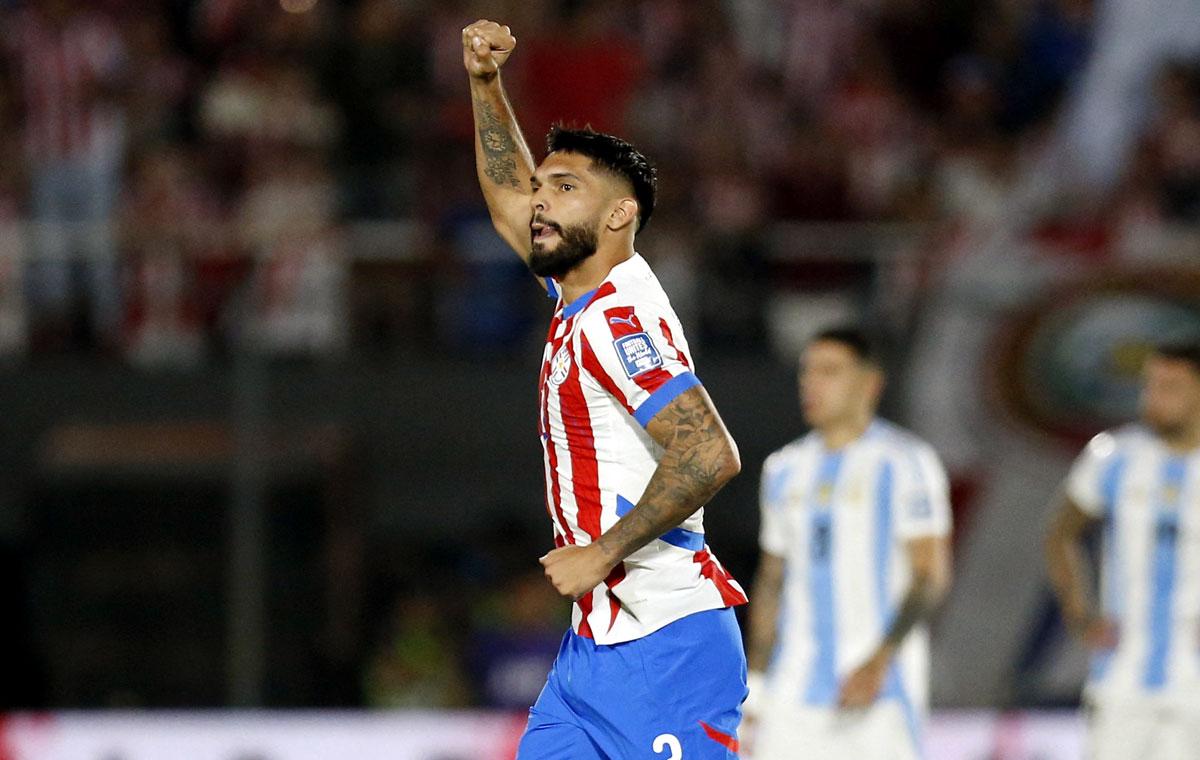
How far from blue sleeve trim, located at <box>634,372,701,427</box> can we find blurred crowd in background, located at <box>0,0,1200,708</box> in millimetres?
6038

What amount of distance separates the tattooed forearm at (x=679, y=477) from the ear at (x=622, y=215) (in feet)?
1.74

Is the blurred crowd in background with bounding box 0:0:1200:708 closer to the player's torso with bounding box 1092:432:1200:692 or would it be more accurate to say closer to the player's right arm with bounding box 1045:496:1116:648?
the player's right arm with bounding box 1045:496:1116:648

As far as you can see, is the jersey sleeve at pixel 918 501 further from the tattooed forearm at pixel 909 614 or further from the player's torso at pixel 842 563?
the tattooed forearm at pixel 909 614

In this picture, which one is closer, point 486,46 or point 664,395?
point 664,395

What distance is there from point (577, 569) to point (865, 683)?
2.52 meters

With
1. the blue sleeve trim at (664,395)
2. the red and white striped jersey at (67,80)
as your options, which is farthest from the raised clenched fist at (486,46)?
the red and white striped jersey at (67,80)

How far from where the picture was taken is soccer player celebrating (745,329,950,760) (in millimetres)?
6590

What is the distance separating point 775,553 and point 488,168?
2152mm

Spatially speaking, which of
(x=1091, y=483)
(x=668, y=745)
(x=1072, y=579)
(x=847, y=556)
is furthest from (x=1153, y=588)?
(x=668, y=745)

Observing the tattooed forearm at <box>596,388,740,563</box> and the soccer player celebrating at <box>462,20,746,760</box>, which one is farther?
the soccer player celebrating at <box>462,20,746,760</box>

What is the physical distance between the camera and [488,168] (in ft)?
17.4

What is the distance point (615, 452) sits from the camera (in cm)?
450

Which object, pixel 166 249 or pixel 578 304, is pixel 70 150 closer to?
pixel 166 249

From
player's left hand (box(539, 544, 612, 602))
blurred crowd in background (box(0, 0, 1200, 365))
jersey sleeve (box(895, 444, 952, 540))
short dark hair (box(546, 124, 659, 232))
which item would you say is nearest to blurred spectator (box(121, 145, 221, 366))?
blurred crowd in background (box(0, 0, 1200, 365))
